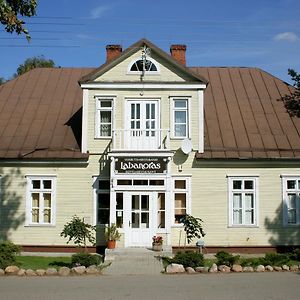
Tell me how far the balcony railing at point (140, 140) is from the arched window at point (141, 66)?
280cm

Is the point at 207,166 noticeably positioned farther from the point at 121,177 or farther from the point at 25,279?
the point at 25,279

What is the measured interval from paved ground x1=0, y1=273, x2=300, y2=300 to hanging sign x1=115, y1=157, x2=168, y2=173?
6120 mm

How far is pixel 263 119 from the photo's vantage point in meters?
23.4

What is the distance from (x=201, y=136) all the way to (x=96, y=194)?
5241 millimetres

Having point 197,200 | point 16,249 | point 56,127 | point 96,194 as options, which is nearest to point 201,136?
point 197,200

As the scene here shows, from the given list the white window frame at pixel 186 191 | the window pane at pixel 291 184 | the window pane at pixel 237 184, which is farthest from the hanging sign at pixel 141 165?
the window pane at pixel 291 184

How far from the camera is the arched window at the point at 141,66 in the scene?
21.7m

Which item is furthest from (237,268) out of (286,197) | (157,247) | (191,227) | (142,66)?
(142,66)

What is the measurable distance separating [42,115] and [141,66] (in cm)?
563

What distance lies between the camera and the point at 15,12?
42.2 ft

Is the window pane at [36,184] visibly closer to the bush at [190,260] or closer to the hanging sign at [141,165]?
the hanging sign at [141,165]

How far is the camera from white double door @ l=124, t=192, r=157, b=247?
20.5 m

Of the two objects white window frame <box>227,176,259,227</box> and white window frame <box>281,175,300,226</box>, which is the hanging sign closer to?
white window frame <box>227,176,259,227</box>

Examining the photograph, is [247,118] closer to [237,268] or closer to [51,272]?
[237,268]
